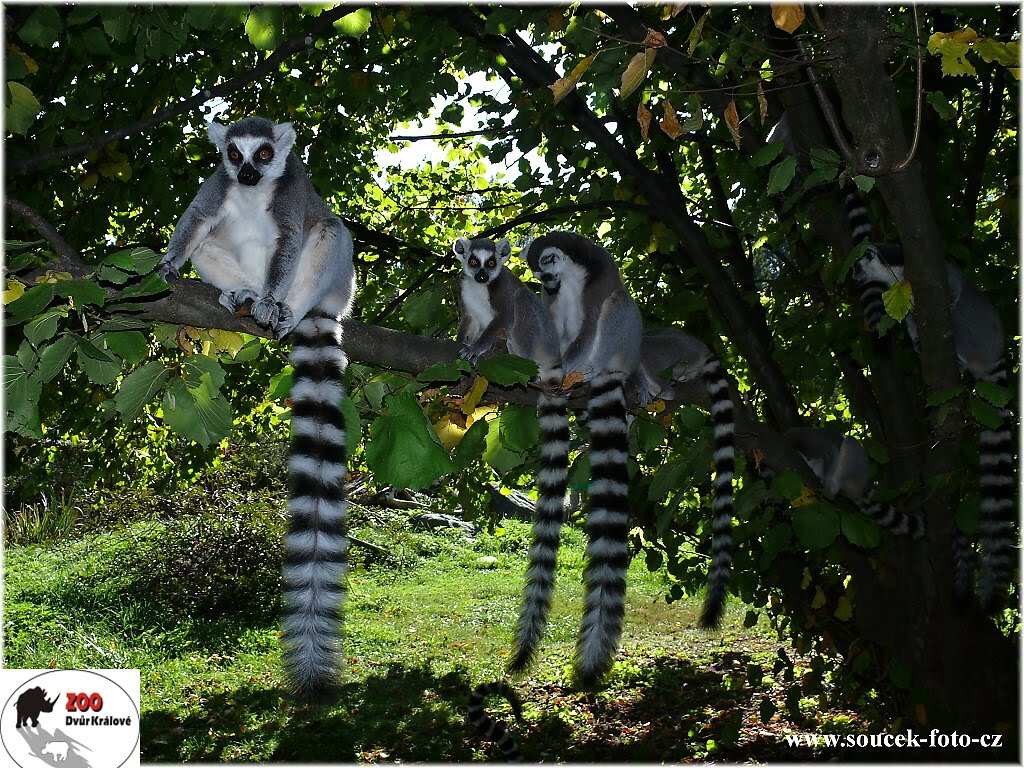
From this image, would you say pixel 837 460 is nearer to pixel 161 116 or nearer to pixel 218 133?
pixel 218 133

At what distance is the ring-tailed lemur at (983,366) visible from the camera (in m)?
5.33

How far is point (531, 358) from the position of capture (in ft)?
17.7

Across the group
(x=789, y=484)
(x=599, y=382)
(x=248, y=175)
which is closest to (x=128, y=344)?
(x=248, y=175)

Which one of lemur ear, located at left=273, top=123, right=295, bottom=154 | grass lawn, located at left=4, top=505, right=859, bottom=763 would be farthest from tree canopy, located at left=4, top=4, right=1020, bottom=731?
grass lawn, located at left=4, top=505, right=859, bottom=763

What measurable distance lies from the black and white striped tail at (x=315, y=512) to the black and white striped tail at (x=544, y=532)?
4.18 feet

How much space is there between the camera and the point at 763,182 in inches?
234

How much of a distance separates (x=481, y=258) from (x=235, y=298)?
2.54 m

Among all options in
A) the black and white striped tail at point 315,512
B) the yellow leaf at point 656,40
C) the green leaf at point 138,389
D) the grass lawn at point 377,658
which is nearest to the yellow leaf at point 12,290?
the green leaf at point 138,389

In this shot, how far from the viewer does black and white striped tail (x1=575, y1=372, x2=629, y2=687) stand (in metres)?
3.52

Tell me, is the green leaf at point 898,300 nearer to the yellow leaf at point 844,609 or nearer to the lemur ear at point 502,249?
the lemur ear at point 502,249

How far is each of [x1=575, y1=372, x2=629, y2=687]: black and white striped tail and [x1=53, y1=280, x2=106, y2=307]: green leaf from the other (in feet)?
7.70

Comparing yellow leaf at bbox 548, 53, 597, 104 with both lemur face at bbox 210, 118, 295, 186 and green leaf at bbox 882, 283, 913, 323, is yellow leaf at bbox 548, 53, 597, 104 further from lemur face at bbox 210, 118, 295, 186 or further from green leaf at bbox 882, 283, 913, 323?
green leaf at bbox 882, 283, 913, 323

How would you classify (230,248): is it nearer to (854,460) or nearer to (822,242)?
(822,242)

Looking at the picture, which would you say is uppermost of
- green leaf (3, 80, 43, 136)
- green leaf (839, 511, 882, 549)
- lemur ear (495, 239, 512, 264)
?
lemur ear (495, 239, 512, 264)
